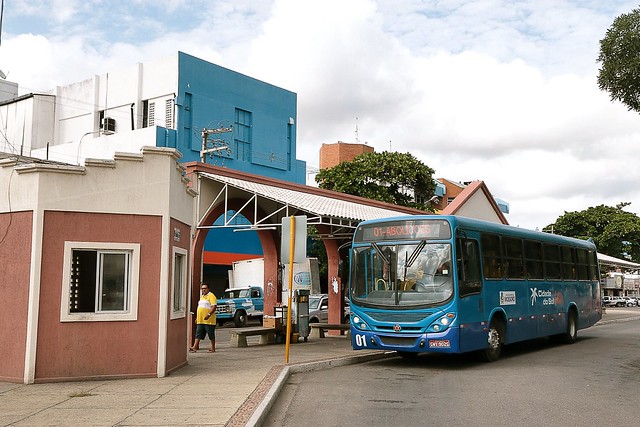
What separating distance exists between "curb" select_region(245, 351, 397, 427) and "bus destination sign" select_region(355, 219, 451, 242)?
2681mm

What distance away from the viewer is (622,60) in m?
14.4

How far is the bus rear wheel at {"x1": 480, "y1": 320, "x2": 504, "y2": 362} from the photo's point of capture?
1486cm

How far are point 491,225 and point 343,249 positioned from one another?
36.0 feet

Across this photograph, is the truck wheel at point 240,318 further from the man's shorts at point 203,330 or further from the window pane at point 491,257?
the window pane at point 491,257

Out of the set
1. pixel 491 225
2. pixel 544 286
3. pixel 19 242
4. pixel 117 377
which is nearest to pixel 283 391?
pixel 117 377

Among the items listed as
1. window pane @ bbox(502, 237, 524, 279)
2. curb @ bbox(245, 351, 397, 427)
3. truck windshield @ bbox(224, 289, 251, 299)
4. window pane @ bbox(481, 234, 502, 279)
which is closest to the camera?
curb @ bbox(245, 351, 397, 427)

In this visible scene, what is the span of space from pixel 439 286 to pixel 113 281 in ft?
20.2

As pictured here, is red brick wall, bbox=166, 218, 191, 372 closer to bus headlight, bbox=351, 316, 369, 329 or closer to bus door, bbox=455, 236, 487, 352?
bus headlight, bbox=351, 316, 369, 329

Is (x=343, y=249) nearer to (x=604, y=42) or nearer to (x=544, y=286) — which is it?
(x=544, y=286)

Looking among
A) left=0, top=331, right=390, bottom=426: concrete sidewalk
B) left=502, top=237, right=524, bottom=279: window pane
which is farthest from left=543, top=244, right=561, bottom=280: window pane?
left=0, top=331, right=390, bottom=426: concrete sidewalk

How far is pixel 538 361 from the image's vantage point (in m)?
15.3

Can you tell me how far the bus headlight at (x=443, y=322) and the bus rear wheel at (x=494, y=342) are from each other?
1837mm

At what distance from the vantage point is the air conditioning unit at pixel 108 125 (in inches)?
1598

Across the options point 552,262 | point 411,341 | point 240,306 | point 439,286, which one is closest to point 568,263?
point 552,262
